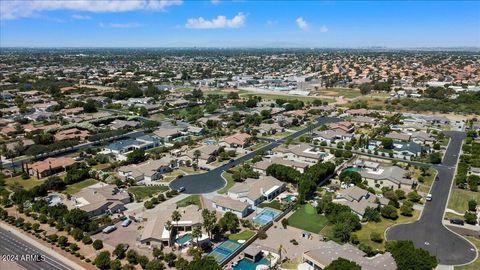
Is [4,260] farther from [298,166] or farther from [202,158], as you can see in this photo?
[298,166]

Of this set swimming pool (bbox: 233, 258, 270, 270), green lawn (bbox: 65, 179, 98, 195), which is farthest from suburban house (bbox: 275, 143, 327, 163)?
green lawn (bbox: 65, 179, 98, 195)

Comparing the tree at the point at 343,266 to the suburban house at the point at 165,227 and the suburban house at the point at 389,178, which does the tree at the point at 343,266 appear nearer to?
the suburban house at the point at 165,227

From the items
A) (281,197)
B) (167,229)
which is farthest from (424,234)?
(167,229)

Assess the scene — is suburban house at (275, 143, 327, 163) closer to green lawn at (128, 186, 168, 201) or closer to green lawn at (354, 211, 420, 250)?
green lawn at (354, 211, 420, 250)

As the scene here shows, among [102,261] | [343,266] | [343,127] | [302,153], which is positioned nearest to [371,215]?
[343,266]

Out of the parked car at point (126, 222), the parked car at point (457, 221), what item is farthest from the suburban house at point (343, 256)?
the parked car at point (126, 222)
